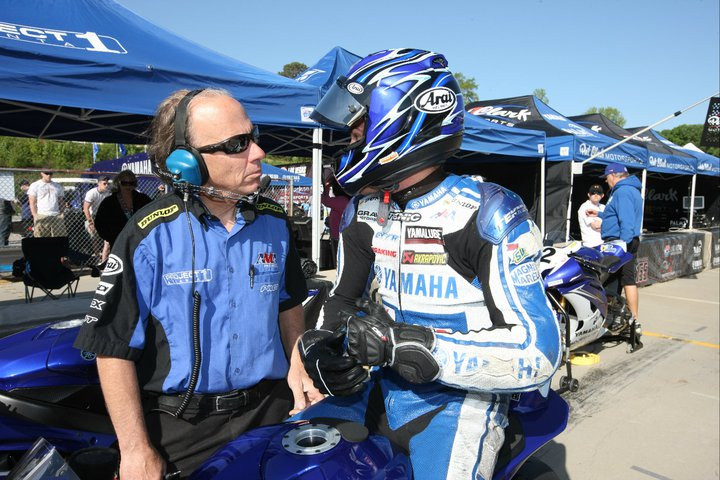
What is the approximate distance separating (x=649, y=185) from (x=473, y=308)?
21487 millimetres

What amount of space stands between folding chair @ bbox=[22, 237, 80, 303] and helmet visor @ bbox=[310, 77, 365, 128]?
5757 mm

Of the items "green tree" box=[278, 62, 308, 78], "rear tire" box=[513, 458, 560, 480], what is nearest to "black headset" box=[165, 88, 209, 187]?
"rear tire" box=[513, 458, 560, 480]

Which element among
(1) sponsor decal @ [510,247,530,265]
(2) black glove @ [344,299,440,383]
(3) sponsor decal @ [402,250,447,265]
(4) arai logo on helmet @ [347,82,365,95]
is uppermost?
(4) arai logo on helmet @ [347,82,365,95]

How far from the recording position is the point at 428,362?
117 centimetres

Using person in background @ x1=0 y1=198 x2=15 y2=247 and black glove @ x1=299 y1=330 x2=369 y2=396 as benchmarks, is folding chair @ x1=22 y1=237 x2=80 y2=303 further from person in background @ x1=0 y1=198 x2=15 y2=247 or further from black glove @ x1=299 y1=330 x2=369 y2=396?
person in background @ x1=0 y1=198 x2=15 y2=247

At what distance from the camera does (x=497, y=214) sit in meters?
1.30

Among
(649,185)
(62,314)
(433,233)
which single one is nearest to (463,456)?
(433,233)

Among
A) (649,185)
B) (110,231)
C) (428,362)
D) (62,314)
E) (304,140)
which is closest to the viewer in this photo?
(428,362)

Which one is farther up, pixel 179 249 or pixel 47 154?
pixel 47 154

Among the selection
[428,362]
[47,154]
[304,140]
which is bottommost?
[428,362]

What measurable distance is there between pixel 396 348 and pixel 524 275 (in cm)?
39

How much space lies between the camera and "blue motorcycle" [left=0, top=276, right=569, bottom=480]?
113cm

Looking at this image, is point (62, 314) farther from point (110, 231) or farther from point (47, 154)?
point (47, 154)

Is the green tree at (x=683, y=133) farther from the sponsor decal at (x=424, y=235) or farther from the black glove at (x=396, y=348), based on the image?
the black glove at (x=396, y=348)
